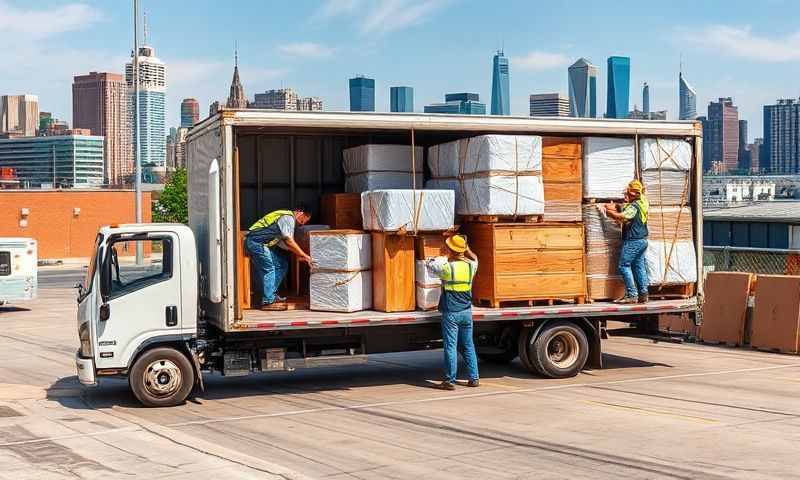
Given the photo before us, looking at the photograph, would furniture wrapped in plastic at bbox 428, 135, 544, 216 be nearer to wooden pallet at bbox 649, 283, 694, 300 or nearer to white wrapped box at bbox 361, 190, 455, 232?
white wrapped box at bbox 361, 190, 455, 232

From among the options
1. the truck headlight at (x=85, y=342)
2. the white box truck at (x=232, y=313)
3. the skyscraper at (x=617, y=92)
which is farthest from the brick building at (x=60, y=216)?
the skyscraper at (x=617, y=92)

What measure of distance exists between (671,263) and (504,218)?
2.76 meters

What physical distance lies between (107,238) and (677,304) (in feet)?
26.1

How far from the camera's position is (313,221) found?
16.0m

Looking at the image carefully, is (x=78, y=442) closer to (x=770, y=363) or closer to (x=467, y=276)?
(x=467, y=276)

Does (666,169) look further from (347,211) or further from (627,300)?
(347,211)

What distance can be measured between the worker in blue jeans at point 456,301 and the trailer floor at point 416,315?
0.26 metres

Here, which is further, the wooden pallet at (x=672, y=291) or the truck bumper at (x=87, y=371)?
the wooden pallet at (x=672, y=291)

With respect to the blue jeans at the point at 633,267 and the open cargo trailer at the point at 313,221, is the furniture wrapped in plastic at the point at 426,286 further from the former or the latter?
the blue jeans at the point at 633,267

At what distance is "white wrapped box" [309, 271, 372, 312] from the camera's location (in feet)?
43.8

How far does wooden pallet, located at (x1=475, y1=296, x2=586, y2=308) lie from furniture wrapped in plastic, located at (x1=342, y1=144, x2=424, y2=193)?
2036 mm

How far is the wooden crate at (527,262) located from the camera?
540 inches

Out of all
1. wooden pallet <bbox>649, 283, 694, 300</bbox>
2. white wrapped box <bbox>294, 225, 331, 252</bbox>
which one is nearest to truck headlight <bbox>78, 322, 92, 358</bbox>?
white wrapped box <bbox>294, 225, 331, 252</bbox>

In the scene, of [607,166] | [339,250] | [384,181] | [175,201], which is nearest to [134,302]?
[339,250]
